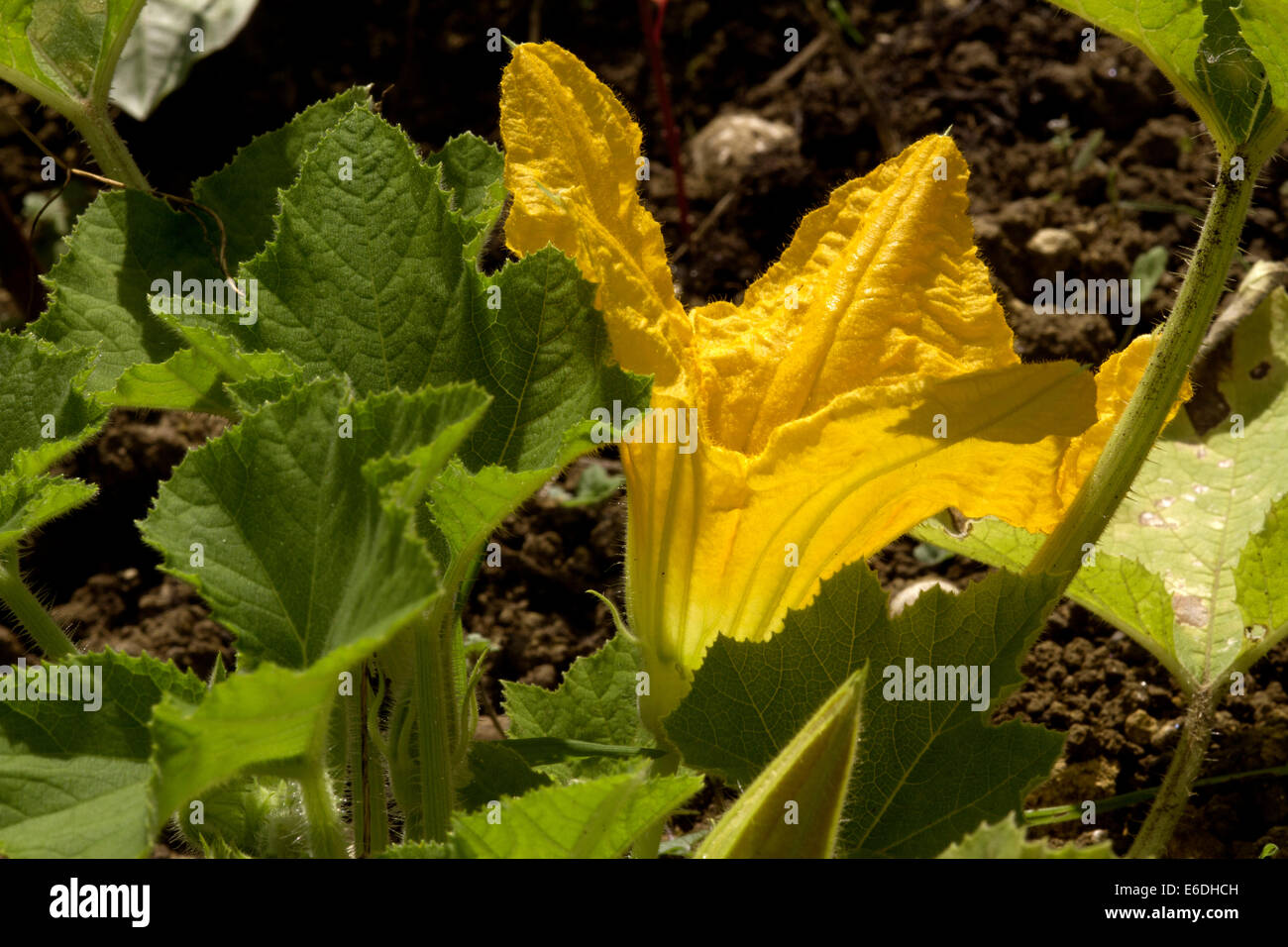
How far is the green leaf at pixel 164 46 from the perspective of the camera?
9.39 feet

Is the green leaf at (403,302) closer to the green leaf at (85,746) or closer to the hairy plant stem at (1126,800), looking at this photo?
the green leaf at (85,746)

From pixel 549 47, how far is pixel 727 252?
1.62 metres

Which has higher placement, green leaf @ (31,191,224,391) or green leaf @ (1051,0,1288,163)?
green leaf @ (1051,0,1288,163)

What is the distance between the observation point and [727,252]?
339 cm

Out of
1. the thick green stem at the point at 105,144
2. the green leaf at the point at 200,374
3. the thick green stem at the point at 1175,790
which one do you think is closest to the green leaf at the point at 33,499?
the green leaf at the point at 200,374

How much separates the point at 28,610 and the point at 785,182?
221 cm

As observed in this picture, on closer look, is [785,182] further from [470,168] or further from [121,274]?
[121,274]

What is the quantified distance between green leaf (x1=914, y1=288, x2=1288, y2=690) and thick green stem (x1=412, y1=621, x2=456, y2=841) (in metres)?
0.86

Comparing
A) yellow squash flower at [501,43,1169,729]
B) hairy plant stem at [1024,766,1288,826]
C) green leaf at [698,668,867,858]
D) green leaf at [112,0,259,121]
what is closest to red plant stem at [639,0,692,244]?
green leaf at [112,0,259,121]

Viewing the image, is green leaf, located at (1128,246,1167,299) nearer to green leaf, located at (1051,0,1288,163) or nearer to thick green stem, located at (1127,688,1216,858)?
thick green stem, located at (1127,688,1216,858)

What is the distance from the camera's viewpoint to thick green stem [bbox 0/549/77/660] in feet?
6.03

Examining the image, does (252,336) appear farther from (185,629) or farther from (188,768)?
(185,629)

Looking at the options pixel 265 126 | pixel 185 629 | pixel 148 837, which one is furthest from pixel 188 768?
pixel 265 126

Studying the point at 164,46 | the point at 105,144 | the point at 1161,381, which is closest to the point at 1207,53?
the point at 1161,381
